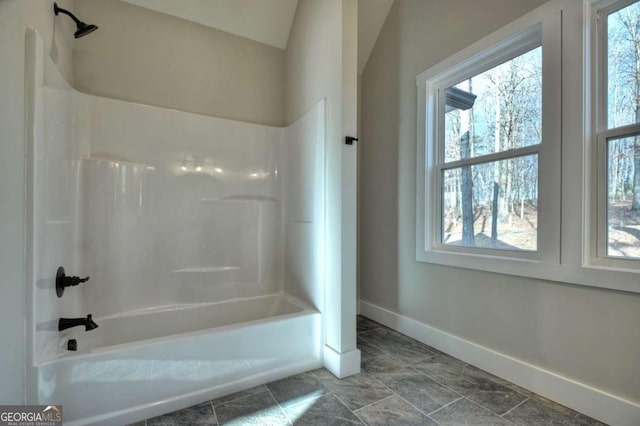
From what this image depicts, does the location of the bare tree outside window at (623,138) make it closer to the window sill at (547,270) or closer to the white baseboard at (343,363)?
the window sill at (547,270)

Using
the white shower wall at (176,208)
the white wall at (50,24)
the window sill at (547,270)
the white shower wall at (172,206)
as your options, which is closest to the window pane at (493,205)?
the window sill at (547,270)

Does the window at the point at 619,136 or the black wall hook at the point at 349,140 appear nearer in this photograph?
the window at the point at 619,136

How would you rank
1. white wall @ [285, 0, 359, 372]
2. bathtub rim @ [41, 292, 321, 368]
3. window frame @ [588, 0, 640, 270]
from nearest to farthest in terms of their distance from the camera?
bathtub rim @ [41, 292, 321, 368] → window frame @ [588, 0, 640, 270] → white wall @ [285, 0, 359, 372]

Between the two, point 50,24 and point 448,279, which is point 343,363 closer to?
point 448,279

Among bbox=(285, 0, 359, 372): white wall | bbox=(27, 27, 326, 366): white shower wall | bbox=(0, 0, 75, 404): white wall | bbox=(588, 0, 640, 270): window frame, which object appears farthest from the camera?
bbox=(285, 0, 359, 372): white wall

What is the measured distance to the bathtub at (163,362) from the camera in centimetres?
132

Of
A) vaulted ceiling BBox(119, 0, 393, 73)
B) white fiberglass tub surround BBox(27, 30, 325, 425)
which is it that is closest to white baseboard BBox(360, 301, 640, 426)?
white fiberglass tub surround BBox(27, 30, 325, 425)

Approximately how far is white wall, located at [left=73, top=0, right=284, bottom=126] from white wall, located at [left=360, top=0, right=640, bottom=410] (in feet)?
3.26

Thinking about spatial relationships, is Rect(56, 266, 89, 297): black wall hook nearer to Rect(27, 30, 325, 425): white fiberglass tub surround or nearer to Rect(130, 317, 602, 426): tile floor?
Rect(27, 30, 325, 425): white fiberglass tub surround

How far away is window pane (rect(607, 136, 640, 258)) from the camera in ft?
4.42

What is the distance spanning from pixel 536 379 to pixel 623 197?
1.04m

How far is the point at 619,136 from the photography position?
1.38 metres

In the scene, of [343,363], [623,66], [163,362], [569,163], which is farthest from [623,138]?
[163,362]

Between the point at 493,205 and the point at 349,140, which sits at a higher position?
the point at 349,140
